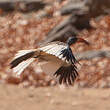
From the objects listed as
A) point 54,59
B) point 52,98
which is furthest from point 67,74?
point 52,98

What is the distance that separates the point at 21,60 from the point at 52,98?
4706 mm

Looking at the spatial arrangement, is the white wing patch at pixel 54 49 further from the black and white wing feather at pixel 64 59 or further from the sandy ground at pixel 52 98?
the sandy ground at pixel 52 98

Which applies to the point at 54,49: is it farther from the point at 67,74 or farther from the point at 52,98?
the point at 52,98

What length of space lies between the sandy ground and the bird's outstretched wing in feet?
13.0

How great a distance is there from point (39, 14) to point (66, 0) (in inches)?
30.9

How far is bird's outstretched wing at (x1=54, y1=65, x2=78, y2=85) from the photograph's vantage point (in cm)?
121

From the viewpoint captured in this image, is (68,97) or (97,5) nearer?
(68,97)

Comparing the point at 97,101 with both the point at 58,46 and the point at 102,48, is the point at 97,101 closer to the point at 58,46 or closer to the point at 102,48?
the point at 102,48

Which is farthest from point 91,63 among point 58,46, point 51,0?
point 58,46

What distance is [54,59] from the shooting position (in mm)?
1194

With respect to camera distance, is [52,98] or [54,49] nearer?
[54,49]

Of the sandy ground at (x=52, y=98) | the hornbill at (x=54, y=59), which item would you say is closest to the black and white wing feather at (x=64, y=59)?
the hornbill at (x=54, y=59)

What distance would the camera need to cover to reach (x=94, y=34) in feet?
27.3

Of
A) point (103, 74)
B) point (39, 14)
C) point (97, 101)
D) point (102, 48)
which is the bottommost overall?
point (97, 101)
